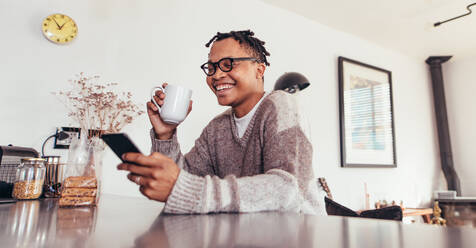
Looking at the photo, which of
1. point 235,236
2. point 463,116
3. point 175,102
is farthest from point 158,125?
point 463,116

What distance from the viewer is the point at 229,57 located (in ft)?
3.05

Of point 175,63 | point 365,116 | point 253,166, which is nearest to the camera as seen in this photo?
point 253,166

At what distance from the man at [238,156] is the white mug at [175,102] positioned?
0.04 m

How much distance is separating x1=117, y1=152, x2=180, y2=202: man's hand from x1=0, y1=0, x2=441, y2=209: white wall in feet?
Result: 4.13

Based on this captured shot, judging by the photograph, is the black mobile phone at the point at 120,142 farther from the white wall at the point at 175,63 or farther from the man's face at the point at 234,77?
the white wall at the point at 175,63

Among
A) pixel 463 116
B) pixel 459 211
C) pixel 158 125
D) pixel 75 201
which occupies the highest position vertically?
pixel 463 116

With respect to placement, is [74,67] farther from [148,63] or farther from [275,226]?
[275,226]

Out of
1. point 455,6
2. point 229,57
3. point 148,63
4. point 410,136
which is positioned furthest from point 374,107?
point 229,57

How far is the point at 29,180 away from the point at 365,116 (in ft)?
9.24

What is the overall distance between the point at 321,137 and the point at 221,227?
94.3 inches

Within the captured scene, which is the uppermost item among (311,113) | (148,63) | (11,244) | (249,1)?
(249,1)

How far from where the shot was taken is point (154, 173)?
51 cm

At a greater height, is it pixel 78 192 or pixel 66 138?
pixel 66 138

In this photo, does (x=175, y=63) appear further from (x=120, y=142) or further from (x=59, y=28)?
(x=120, y=142)
